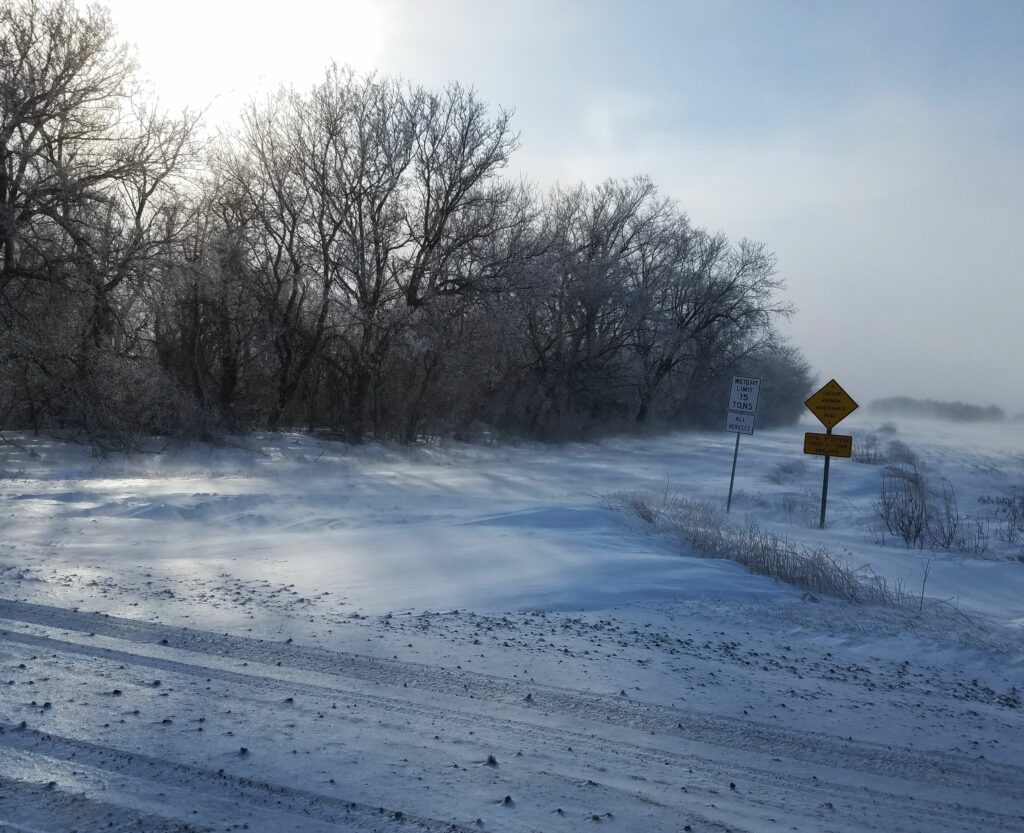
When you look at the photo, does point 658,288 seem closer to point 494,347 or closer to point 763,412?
point 494,347

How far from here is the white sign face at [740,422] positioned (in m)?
18.6

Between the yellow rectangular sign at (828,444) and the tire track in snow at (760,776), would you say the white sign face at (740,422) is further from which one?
the tire track in snow at (760,776)

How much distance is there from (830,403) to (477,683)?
1432 cm

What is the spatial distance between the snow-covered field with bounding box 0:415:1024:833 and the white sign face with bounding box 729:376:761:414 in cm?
701

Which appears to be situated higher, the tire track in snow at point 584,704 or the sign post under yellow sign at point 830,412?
the sign post under yellow sign at point 830,412

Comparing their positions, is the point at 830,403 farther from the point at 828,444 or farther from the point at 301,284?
the point at 301,284

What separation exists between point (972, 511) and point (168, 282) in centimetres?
1869

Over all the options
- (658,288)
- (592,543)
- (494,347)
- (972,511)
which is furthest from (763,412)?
(592,543)

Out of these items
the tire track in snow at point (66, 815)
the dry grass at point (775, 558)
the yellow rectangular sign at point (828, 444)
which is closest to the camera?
the tire track in snow at point (66, 815)

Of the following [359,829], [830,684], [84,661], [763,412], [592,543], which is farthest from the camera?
[763,412]

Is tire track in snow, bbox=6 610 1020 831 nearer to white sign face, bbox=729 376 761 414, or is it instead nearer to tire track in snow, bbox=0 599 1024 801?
tire track in snow, bbox=0 599 1024 801

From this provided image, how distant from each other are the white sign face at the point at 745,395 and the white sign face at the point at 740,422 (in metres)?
0.15

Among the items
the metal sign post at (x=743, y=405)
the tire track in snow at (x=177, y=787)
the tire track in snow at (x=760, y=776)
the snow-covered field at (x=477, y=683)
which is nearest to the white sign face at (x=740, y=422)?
the metal sign post at (x=743, y=405)

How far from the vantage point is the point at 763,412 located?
72.6 m
